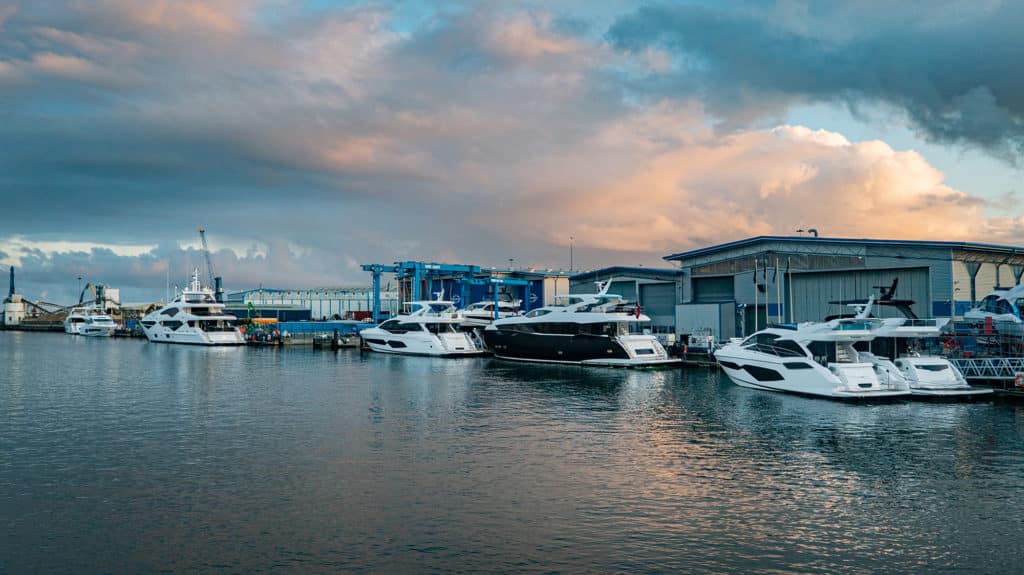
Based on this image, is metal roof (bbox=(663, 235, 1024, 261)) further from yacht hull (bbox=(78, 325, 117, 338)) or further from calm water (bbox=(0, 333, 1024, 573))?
yacht hull (bbox=(78, 325, 117, 338))

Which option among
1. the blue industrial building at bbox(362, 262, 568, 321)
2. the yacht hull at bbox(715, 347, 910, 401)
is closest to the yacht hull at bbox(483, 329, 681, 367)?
the yacht hull at bbox(715, 347, 910, 401)

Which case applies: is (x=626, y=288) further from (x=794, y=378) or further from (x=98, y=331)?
(x=98, y=331)

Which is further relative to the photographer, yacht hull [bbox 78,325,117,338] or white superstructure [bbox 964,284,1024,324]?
yacht hull [bbox 78,325,117,338]

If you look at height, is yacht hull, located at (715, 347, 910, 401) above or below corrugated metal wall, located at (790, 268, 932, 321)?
below

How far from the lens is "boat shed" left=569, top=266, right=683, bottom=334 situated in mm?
79812

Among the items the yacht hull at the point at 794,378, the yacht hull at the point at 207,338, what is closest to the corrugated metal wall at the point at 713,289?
the yacht hull at the point at 794,378

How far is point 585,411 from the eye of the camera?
3638 cm

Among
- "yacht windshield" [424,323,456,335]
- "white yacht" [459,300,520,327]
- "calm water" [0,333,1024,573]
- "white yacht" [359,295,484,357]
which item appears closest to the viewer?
"calm water" [0,333,1024,573]

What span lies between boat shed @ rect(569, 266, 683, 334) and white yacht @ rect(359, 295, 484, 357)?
15.6 m

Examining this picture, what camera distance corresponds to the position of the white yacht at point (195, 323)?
9669 cm

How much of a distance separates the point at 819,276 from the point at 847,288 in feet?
9.06

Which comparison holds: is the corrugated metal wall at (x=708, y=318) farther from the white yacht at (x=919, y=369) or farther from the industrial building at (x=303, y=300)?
the industrial building at (x=303, y=300)

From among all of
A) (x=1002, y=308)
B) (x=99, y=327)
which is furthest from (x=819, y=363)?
(x=99, y=327)

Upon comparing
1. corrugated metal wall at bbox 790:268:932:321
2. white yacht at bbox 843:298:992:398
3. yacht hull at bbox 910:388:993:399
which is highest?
corrugated metal wall at bbox 790:268:932:321
